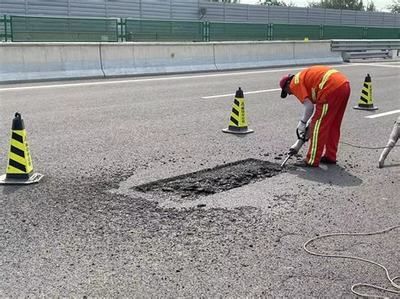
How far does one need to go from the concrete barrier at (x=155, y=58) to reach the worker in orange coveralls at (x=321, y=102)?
36.1 feet

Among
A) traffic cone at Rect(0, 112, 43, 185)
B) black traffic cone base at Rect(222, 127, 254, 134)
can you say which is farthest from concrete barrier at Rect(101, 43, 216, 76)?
traffic cone at Rect(0, 112, 43, 185)

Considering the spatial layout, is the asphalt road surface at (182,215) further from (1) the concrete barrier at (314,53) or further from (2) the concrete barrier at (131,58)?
(1) the concrete barrier at (314,53)

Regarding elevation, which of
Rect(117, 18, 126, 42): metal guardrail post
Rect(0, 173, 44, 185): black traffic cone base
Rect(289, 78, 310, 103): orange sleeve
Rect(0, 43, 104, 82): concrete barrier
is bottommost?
Rect(0, 173, 44, 185): black traffic cone base

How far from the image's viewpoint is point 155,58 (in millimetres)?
17953

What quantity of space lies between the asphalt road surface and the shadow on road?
0.01 metres

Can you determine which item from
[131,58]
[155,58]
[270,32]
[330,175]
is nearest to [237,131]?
[330,175]

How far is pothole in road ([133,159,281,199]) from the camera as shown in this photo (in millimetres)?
5234

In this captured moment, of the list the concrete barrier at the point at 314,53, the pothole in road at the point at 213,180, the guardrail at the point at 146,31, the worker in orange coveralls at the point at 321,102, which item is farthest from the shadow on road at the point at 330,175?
the concrete barrier at the point at 314,53

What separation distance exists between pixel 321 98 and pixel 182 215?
8.64 ft

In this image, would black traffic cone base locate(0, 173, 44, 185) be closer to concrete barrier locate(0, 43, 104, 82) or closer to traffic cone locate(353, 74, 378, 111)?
traffic cone locate(353, 74, 378, 111)

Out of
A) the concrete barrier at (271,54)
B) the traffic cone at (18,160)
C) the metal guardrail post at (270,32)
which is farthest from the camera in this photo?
the metal guardrail post at (270,32)

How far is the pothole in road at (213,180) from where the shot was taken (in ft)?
17.2

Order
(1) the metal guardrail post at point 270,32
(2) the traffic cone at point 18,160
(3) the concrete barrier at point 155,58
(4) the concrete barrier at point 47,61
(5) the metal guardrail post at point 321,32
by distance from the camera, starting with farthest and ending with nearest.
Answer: (5) the metal guardrail post at point 321,32
(1) the metal guardrail post at point 270,32
(3) the concrete barrier at point 155,58
(4) the concrete barrier at point 47,61
(2) the traffic cone at point 18,160

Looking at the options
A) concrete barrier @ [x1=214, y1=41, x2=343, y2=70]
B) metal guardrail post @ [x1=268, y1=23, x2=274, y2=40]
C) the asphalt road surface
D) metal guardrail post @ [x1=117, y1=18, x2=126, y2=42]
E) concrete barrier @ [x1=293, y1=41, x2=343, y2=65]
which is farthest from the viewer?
metal guardrail post @ [x1=268, y1=23, x2=274, y2=40]
